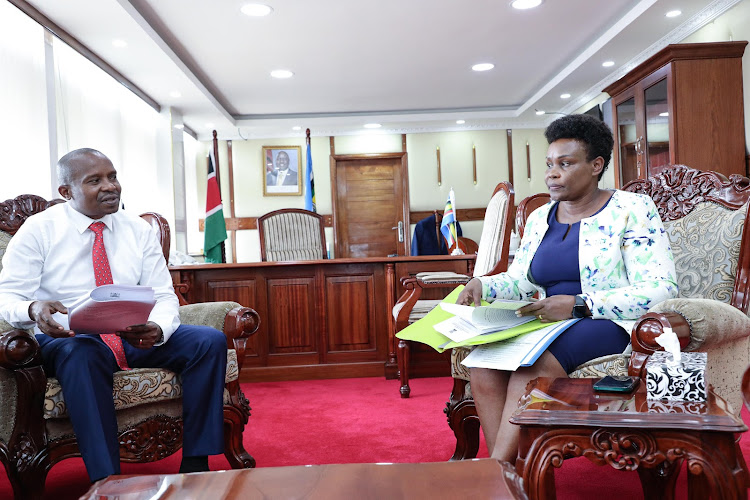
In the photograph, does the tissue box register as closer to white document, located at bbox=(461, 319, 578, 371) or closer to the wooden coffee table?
the wooden coffee table

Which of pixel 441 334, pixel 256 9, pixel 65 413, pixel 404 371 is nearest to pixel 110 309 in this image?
pixel 65 413

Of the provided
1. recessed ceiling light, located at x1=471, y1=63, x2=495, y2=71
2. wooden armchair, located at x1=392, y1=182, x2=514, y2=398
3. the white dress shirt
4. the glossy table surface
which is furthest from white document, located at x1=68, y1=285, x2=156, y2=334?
recessed ceiling light, located at x1=471, y1=63, x2=495, y2=71

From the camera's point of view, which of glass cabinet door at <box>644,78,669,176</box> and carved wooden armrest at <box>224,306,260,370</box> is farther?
glass cabinet door at <box>644,78,669,176</box>

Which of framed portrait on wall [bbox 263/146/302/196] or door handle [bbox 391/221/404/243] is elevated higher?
framed portrait on wall [bbox 263/146/302/196]

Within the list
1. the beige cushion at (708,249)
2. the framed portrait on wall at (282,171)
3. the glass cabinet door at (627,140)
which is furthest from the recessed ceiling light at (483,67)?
the beige cushion at (708,249)

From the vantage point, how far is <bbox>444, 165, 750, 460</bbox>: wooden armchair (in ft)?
4.76

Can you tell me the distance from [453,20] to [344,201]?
13.3 ft

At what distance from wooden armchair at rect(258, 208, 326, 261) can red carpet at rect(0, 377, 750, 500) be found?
150 cm

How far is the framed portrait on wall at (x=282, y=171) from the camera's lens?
27.5 ft

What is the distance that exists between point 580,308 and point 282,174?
7115mm

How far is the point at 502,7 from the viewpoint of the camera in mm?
4512

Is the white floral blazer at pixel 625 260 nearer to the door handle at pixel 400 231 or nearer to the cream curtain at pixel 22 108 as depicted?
the cream curtain at pixel 22 108

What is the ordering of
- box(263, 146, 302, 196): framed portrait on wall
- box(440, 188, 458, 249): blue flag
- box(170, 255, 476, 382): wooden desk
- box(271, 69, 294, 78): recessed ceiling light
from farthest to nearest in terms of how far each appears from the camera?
1. box(263, 146, 302, 196): framed portrait on wall
2. box(271, 69, 294, 78): recessed ceiling light
3. box(440, 188, 458, 249): blue flag
4. box(170, 255, 476, 382): wooden desk

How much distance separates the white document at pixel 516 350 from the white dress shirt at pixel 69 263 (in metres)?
0.95
